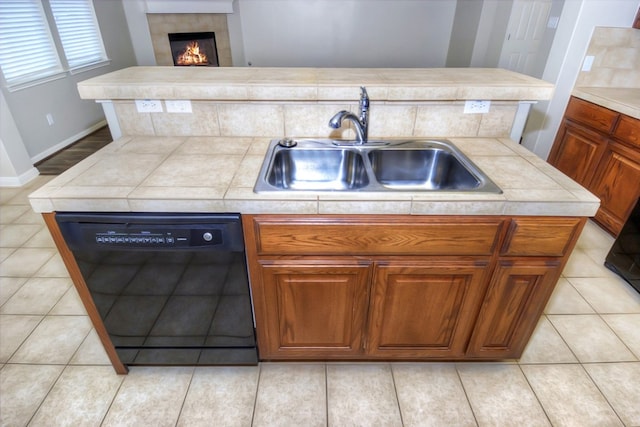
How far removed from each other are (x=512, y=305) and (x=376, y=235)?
665 millimetres

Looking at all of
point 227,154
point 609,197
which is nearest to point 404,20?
point 609,197

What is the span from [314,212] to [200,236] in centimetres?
40

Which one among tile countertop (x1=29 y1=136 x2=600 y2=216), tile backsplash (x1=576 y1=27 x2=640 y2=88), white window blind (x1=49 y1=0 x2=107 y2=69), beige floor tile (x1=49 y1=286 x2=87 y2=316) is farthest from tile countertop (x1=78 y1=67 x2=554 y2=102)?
white window blind (x1=49 y1=0 x2=107 y2=69)

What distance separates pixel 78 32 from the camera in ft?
14.2

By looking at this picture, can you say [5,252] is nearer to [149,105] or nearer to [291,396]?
[149,105]

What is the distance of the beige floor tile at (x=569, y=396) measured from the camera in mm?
1408

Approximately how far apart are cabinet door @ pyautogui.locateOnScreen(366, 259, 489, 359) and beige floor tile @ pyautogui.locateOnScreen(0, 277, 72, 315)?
72.7 inches

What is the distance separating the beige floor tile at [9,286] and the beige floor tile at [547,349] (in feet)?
9.32

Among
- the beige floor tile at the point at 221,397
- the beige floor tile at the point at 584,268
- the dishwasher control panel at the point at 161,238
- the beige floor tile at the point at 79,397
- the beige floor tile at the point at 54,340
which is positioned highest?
the dishwasher control panel at the point at 161,238

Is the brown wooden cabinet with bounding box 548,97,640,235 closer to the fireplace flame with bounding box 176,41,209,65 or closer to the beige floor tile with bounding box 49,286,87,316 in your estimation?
the beige floor tile with bounding box 49,286,87,316

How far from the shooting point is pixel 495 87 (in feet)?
5.07

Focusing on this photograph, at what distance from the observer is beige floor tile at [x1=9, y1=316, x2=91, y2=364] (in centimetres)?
166

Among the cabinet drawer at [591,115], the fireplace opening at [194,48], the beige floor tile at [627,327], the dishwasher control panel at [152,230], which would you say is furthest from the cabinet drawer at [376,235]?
the fireplace opening at [194,48]

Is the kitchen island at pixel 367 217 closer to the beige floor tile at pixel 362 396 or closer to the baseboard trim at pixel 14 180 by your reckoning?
the beige floor tile at pixel 362 396
